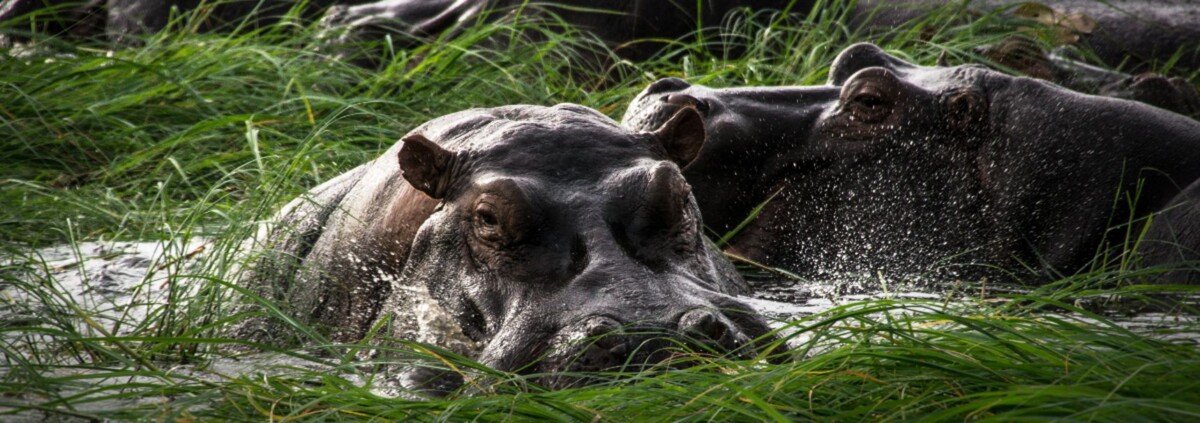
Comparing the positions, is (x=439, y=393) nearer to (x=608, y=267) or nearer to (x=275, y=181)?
(x=608, y=267)

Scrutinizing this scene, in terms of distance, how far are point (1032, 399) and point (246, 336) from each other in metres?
2.53

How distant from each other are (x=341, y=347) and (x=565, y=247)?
57cm

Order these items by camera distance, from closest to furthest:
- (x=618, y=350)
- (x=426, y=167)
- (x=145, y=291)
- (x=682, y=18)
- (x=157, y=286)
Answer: (x=618, y=350), (x=426, y=167), (x=145, y=291), (x=157, y=286), (x=682, y=18)

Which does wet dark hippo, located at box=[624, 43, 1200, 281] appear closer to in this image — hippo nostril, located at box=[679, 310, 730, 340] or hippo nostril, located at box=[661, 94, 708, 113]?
hippo nostril, located at box=[661, 94, 708, 113]

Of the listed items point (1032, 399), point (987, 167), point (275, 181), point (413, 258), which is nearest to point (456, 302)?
point (413, 258)

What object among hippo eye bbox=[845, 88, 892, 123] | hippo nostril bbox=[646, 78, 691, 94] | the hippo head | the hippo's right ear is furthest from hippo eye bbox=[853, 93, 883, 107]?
the hippo's right ear

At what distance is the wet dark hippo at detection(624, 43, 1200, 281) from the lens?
5680 mm

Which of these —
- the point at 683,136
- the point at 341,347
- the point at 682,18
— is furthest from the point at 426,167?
the point at 682,18

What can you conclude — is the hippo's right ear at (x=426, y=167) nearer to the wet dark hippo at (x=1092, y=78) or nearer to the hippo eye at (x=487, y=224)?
the hippo eye at (x=487, y=224)

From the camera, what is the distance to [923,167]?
5957 millimetres

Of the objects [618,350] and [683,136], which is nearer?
[618,350]

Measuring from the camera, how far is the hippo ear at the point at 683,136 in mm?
4480

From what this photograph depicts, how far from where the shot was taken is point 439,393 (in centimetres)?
366

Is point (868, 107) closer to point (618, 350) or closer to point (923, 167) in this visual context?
point (923, 167)
